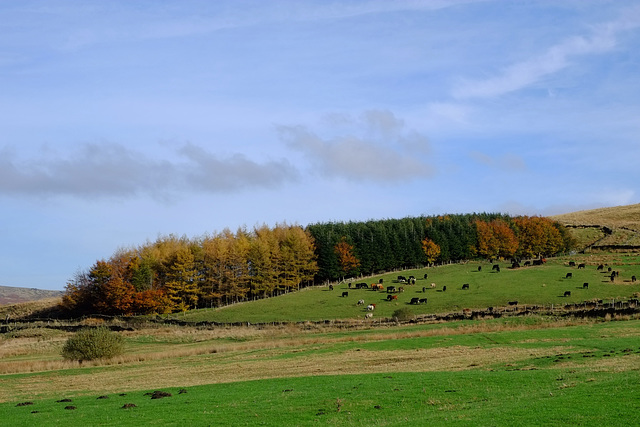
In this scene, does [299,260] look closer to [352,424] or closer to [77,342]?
[77,342]

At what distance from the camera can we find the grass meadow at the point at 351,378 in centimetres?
2139

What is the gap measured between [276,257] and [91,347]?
266ft

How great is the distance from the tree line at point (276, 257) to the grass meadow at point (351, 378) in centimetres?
4325

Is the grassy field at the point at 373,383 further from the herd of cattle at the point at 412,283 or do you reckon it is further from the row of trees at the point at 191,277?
the row of trees at the point at 191,277

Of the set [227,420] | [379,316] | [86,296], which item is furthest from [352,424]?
[86,296]

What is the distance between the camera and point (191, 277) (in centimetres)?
12500

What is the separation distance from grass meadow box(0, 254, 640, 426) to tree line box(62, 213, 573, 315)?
142 ft

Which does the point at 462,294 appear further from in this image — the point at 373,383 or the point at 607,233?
the point at 607,233

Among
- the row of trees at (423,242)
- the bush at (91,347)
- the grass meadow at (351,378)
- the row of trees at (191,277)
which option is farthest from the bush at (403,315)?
the row of trees at (423,242)

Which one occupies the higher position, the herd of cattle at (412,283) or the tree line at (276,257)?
the tree line at (276,257)

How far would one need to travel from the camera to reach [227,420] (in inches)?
874

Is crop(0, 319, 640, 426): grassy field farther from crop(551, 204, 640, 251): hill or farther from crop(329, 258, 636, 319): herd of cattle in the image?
crop(551, 204, 640, 251): hill

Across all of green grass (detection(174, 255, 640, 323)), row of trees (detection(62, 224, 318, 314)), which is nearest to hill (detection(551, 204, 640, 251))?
green grass (detection(174, 255, 640, 323))

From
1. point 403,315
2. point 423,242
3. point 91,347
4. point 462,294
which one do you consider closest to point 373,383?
point 91,347
